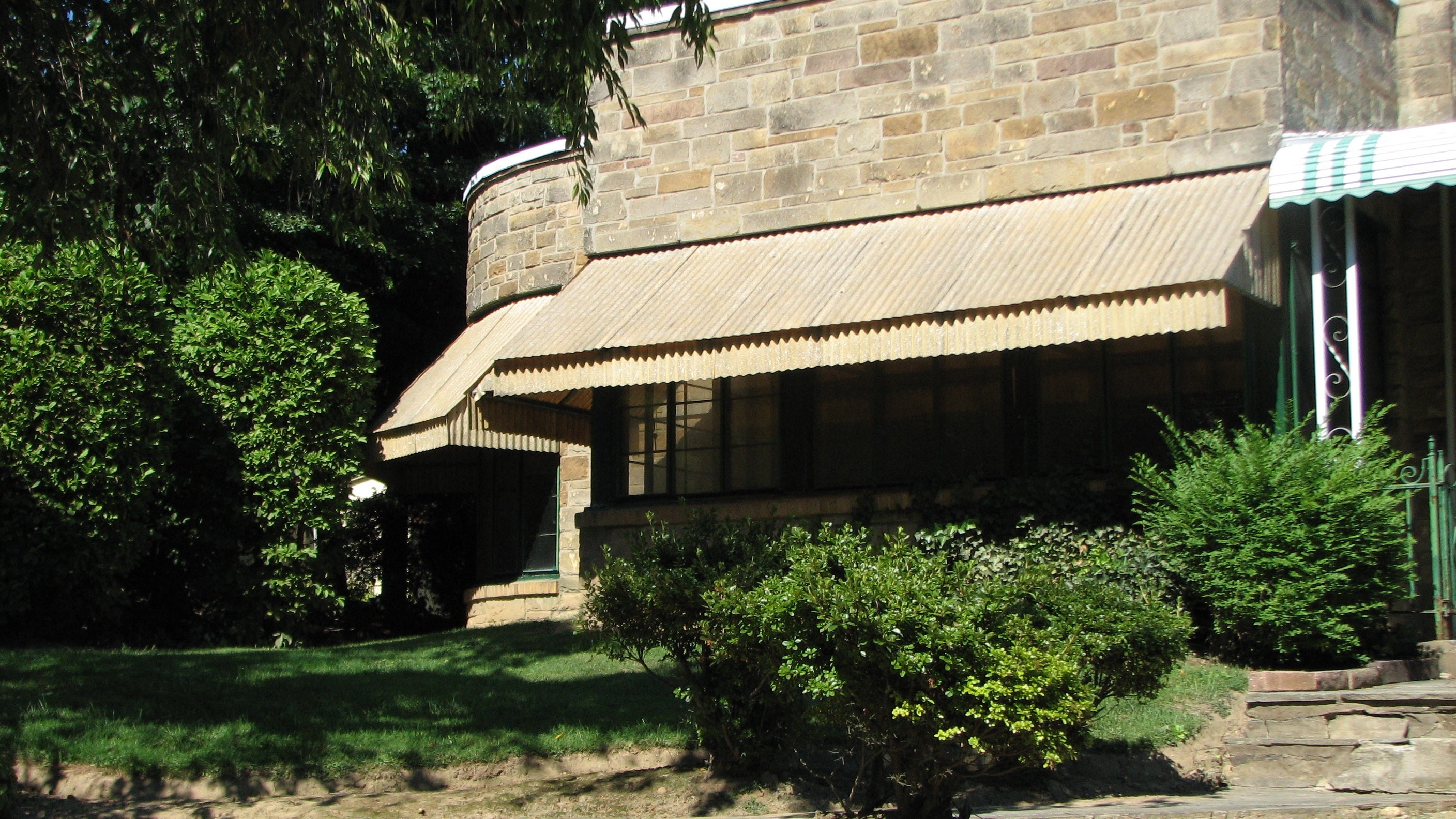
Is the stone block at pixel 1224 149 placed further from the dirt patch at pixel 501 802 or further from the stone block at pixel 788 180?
the dirt patch at pixel 501 802

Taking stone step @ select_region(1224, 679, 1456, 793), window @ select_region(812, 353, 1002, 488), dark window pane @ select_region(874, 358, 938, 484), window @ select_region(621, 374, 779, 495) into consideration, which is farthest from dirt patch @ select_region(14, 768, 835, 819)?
window @ select_region(621, 374, 779, 495)

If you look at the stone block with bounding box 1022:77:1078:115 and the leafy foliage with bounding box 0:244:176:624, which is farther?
the leafy foliage with bounding box 0:244:176:624

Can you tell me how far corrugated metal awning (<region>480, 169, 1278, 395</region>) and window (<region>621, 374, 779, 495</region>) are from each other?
1242mm

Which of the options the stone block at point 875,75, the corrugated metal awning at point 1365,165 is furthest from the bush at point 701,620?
the stone block at point 875,75

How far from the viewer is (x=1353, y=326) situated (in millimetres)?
10133

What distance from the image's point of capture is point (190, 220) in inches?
397

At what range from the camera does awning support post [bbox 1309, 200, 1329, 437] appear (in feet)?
33.4

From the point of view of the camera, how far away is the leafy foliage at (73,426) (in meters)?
13.0

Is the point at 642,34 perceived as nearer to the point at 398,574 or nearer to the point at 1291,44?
the point at 1291,44

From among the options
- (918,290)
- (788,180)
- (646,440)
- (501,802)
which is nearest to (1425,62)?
(918,290)

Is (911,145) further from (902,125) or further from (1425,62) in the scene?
(1425,62)

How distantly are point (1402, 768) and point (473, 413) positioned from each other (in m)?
7.81

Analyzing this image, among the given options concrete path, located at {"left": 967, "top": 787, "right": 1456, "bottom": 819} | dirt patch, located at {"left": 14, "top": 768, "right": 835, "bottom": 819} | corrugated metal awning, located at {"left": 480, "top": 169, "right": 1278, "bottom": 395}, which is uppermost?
corrugated metal awning, located at {"left": 480, "top": 169, "right": 1278, "bottom": 395}

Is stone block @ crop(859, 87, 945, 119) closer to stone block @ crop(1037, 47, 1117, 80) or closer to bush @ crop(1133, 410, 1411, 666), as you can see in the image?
stone block @ crop(1037, 47, 1117, 80)
